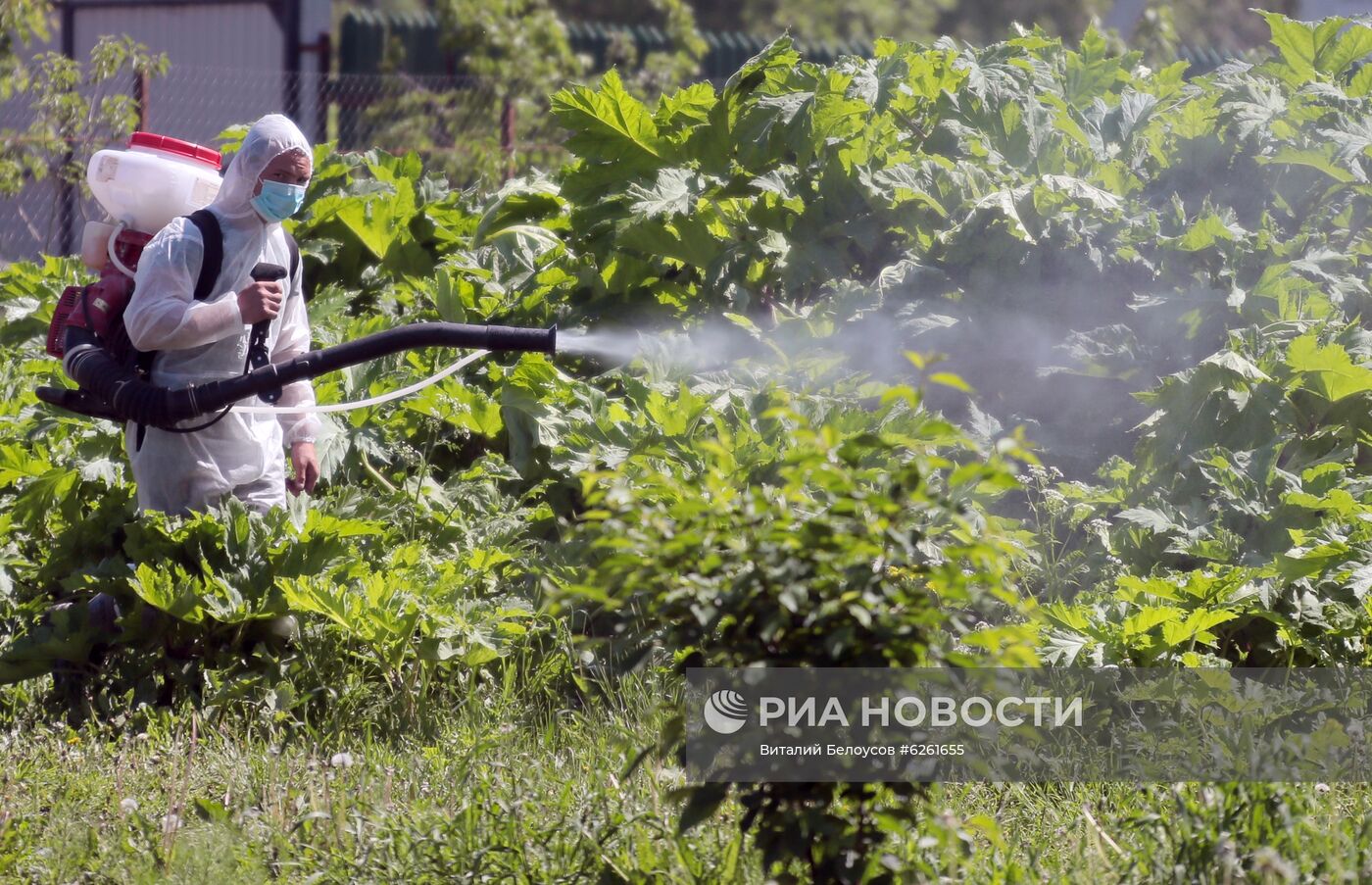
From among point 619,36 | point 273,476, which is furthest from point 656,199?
point 619,36

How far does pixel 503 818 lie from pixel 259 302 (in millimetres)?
1526

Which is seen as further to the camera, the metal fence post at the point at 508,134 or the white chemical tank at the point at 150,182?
the metal fence post at the point at 508,134

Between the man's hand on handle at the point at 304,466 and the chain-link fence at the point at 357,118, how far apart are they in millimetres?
6348

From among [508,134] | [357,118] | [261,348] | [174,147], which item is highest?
[174,147]

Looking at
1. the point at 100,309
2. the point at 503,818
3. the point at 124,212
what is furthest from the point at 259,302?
the point at 503,818

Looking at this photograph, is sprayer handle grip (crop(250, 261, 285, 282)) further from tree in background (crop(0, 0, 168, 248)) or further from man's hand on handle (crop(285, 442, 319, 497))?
tree in background (crop(0, 0, 168, 248))

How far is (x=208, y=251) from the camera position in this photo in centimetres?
402

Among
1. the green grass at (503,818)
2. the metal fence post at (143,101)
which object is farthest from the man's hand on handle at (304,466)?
the metal fence post at (143,101)

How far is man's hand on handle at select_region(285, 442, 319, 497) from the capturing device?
444cm

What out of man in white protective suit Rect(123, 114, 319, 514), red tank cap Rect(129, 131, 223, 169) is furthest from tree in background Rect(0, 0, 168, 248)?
man in white protective suit Rect(123, 114, 319, 514)

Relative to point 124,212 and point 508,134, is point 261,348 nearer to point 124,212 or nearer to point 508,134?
point 124,212

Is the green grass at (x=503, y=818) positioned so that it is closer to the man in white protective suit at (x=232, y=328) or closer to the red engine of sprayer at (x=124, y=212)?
the man in white protective suit at (x=232, y=328)

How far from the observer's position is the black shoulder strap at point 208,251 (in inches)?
158

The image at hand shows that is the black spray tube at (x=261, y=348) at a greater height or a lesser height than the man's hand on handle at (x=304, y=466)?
greater
